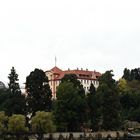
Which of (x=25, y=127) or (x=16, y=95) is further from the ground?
(x=16, y=95)

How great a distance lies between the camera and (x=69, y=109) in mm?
65188

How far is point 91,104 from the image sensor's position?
228ft

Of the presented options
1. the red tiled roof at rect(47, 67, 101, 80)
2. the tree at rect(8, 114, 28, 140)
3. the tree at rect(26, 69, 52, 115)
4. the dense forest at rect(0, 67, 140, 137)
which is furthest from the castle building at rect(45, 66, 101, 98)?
the tree at rect(8, 114, 28, 140)

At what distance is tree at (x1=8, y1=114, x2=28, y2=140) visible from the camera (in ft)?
199

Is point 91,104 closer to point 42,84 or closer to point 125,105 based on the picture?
point 42,84

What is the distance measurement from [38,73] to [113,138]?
Answer: 16.1 m

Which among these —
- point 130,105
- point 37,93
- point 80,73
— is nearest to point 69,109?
point 37,93

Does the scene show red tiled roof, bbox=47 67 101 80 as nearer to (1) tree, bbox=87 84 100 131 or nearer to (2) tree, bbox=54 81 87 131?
(1) tree, bbox=87 84 100 131

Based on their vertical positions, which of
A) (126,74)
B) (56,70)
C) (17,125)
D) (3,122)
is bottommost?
(17,125)

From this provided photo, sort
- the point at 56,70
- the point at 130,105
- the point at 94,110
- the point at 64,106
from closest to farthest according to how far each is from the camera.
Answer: the point at 64,106 → the point at 94,110 → the point at 130,105 → the point at 56,70

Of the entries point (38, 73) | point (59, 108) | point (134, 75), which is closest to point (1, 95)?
point (38, 73)

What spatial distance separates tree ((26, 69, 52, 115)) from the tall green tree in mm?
3567

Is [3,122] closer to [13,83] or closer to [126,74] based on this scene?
[13,83]

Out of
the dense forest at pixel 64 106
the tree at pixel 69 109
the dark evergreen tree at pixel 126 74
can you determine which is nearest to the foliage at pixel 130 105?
the dense forest at pixel 64 106
